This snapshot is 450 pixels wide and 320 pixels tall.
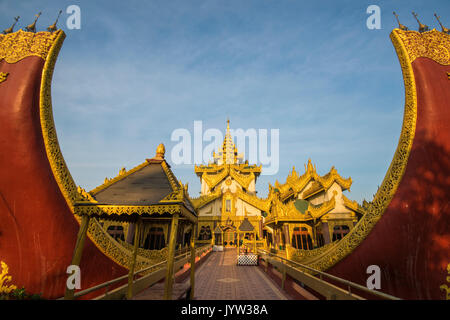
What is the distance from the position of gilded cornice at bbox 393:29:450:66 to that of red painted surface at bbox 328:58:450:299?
0.79 ft

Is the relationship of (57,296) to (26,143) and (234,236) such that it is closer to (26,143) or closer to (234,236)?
(26,143)

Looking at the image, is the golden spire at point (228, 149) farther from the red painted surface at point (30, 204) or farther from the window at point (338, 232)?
the red painted surface at point (30, 204)

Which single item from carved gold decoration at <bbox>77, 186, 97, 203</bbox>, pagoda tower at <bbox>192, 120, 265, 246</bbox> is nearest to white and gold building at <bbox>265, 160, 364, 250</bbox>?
pagoda tower at <bbox>192, 120, 265, 246</bbox>

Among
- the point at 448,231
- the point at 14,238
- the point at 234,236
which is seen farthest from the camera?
the point at 234,236

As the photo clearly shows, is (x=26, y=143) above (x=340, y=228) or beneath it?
above

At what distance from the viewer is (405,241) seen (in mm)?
5035

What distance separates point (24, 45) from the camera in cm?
621

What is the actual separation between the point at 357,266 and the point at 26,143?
10427 millimetres

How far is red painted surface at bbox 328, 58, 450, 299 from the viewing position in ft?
15.5

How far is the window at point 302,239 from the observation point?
18328 millimetres

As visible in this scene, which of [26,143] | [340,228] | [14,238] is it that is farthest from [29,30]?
[340,228]

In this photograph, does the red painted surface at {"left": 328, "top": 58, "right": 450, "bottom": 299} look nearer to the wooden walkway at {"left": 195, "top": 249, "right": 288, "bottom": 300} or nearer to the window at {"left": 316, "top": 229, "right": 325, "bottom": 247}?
the wooden walkway at {"left": 195, "top": 249, "right": 288, "bottom": 300}

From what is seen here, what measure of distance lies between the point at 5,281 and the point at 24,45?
690 centimetres
